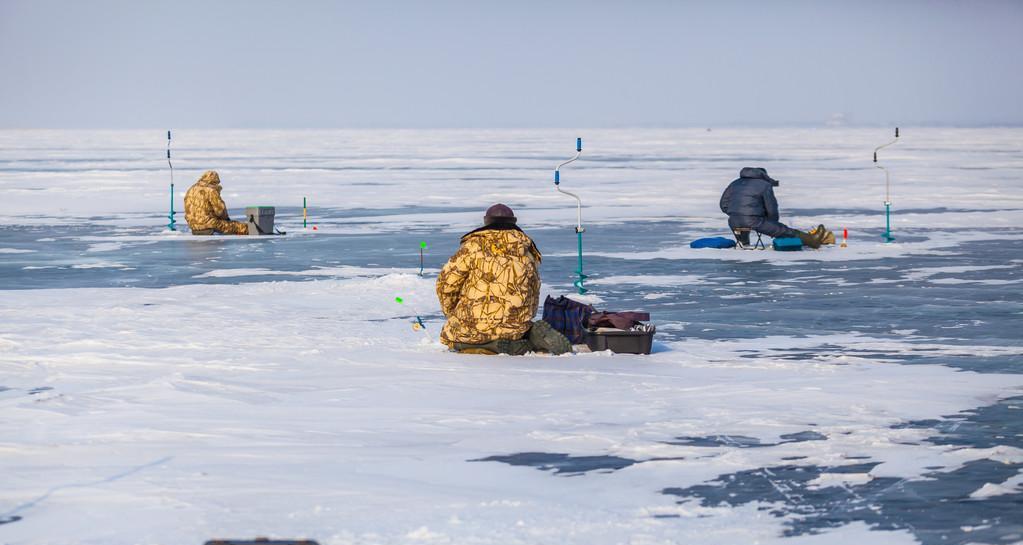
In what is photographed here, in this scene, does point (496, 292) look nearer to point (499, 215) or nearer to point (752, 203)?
point (499, 215)

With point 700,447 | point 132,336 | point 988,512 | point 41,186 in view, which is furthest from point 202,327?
point 41,186

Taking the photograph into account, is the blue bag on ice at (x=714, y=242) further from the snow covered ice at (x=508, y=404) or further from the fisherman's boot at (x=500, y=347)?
the fisherman's boot at (x=500, y=347)

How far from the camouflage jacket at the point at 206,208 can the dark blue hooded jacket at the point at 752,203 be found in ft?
31.6

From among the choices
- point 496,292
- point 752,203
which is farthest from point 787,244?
point 496,292

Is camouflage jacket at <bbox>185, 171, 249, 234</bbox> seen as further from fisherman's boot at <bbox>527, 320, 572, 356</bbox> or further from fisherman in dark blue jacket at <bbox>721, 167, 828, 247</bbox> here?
fisherman's boot at <bbox>527, 320, 572, 356</bbox>

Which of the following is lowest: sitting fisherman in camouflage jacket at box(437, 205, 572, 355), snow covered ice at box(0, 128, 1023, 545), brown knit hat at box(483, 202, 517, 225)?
snow covered ice at box(0, 128, 1023, 545)

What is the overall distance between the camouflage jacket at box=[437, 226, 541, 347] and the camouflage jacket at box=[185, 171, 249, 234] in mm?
16634

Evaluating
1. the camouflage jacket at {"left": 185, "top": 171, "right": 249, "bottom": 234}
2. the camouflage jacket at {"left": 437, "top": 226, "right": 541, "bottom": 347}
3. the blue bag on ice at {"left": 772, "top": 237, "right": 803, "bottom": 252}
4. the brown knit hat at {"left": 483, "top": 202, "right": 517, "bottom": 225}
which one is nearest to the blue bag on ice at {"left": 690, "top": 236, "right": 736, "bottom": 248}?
the blue bag on ice at {"left": 772, "top": 237, "right": 803, "bottom": 252}

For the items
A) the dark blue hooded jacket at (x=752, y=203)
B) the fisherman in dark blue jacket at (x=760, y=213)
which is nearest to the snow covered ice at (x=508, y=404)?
the fisherman in dark blue jacket at (x=760, y=213)

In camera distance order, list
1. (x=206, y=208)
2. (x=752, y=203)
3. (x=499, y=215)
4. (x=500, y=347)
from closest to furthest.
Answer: (x=499, y=215), (x=500, y=347), (x=752, y=203), (x=206, y=208)

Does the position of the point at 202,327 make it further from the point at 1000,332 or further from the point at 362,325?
the point at 1000,332

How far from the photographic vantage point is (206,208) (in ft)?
96.1

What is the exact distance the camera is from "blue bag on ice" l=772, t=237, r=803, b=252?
83.1ft

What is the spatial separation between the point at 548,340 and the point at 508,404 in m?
2.56
